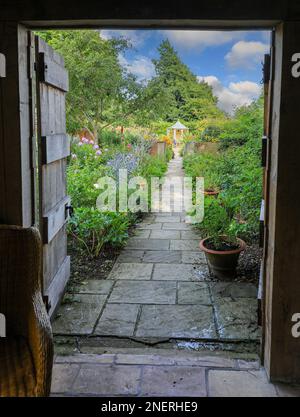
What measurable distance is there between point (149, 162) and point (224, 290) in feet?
18.7

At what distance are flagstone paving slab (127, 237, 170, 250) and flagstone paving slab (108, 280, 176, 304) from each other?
1.11 m

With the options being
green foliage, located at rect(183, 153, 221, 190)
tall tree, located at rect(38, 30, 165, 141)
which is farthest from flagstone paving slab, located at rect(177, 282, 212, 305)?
tall tree, located at rect(38, 30, 165, 141)

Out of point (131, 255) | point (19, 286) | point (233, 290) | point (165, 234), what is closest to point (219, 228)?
point (233, 290)

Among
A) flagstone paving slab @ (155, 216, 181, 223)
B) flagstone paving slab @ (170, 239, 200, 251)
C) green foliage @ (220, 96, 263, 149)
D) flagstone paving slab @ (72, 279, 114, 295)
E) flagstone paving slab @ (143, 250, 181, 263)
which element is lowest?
flagstone paving slab @ (72, 279, 114, 295)

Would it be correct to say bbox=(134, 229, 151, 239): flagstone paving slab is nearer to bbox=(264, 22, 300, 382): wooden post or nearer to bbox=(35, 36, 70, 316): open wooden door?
bbox=(35, 36, 70, 316): open wooden door

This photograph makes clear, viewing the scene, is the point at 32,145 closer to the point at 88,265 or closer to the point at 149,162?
the point at 88,265

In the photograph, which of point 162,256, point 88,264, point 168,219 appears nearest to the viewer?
point 88,264

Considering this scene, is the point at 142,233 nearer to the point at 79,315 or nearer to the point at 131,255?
the point at 131,255

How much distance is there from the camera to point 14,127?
2.07m

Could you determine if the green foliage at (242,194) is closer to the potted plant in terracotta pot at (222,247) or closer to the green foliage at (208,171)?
the potted plant in terracotta pot at (222,247)

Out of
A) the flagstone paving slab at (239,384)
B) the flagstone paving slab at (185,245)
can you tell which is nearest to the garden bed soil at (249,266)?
the flagstone paving slab at (185,245)

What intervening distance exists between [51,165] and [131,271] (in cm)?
158

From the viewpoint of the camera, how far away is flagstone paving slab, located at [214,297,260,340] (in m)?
2.71

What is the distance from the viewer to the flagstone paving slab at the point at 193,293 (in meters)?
3.27
